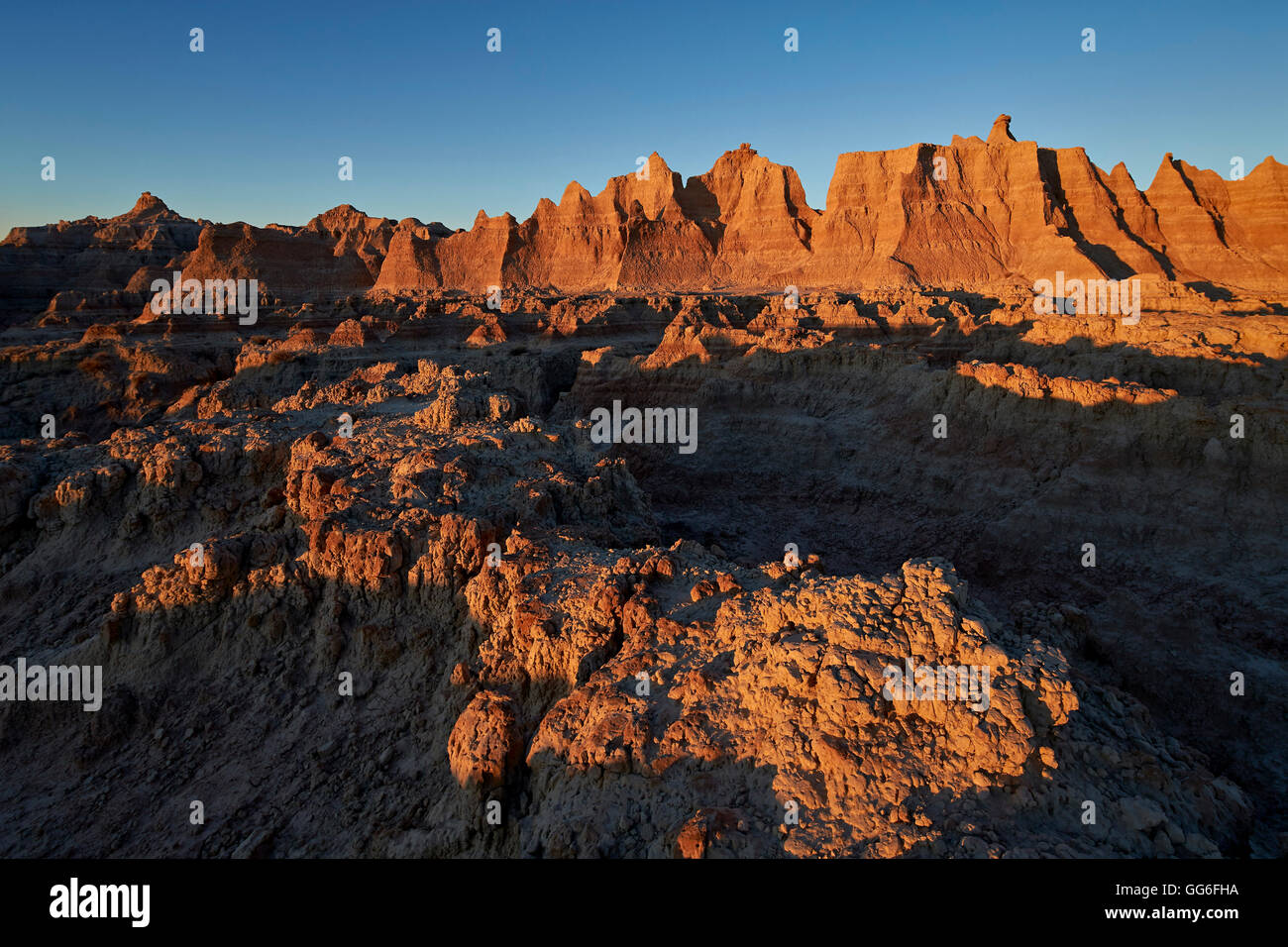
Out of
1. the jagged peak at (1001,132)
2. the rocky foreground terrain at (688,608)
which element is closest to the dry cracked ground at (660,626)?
the rocky foreground terrain at (688,608)

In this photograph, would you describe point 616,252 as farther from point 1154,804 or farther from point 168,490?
point 1154,804

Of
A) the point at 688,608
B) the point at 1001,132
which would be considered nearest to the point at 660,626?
the point at 688,608

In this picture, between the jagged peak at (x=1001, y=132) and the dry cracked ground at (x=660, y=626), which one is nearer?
the dry cracked ground at (x=660, y=626)

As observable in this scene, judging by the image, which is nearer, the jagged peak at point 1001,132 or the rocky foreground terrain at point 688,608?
the rocky foreground terrain at point 688,608

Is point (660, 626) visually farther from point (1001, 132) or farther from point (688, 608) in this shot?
point (1001, 132)

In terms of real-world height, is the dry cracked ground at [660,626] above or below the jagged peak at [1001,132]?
below

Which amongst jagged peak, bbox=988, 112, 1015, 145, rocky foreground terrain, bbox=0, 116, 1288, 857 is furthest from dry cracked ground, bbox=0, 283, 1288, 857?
jagged peak, bbox=988, 112, 1015, 145

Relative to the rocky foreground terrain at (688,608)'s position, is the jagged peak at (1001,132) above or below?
above

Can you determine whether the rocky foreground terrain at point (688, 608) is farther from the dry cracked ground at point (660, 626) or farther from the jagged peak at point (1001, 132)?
the jagged peak at point (1001, 132)
